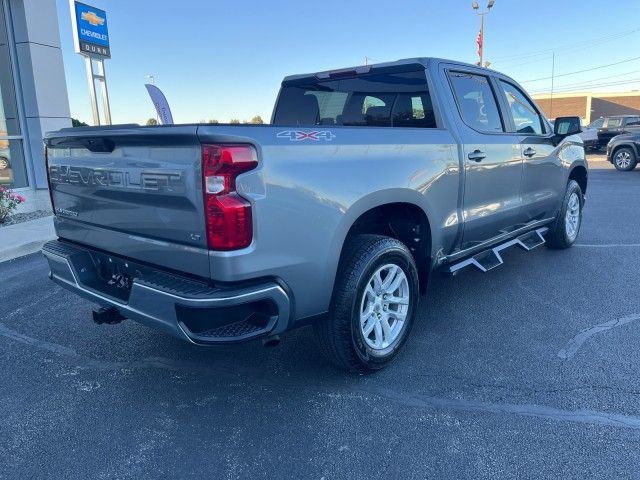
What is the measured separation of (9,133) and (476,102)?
360 inches

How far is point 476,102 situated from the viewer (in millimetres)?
4219

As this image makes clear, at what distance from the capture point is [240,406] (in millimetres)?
2895

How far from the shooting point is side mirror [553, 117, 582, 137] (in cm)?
517

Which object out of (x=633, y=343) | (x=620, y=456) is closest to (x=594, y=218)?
(x=633, y=343)

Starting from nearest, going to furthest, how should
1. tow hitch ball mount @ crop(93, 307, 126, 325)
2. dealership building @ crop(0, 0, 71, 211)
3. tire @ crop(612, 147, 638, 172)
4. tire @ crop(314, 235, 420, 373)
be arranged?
tire @ crop(314, 235, 420, 373) → tow hitch ball mount @ crop(93, 307, 126, 325) → dealership building @ crop(0, 0, 71, 211) → tire @ crop(612, 147, 638, 172)

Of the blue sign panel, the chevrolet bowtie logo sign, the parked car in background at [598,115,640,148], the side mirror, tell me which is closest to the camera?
the side mirror

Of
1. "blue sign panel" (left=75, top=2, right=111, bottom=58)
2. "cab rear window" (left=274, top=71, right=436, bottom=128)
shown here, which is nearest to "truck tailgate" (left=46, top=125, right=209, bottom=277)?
"cab rear window" (left=274, top=71, right=436, bottom=128)

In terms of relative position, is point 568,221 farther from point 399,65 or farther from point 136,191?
point 136,191

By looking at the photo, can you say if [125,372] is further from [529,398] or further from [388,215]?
[529,398]

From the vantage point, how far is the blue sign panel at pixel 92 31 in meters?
10.0

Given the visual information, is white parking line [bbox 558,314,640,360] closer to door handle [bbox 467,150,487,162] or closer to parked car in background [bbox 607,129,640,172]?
door handle [bbox 467,150,487,162]

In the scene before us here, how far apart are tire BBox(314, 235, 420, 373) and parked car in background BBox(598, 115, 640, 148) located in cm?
1968

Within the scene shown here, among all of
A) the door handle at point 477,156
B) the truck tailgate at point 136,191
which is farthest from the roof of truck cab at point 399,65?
the truck tailgate at point 136,191

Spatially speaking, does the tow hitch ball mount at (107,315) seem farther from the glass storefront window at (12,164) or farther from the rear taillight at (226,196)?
the glass storefront window at (12,164)
